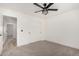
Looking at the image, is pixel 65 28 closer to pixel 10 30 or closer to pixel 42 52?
pixel 42 52

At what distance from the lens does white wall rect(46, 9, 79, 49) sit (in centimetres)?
381

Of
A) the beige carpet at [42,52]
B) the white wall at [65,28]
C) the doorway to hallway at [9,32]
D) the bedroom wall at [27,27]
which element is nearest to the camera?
the beige carpet at [42,52]

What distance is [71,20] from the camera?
403 cm

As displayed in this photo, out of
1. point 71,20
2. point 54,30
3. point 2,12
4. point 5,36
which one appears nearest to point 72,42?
point 71,20

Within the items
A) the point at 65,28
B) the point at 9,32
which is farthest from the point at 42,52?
the point at 65,28

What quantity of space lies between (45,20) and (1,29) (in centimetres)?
385

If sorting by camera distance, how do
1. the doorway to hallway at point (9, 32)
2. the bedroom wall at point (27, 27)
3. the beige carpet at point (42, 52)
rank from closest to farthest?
the beige carpet at point (42, 52) → the doorway to hallway at point (9, 32) → the bedroom wall at point (27, 27)

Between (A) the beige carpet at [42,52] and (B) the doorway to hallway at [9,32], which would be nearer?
(A) the beige carpet at [42,52]

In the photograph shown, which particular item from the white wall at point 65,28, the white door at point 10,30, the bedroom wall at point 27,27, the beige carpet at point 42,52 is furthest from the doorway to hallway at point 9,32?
the white wall at point 65,28

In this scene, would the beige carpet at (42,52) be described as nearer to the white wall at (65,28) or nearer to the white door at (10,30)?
the white wall at (65,28)

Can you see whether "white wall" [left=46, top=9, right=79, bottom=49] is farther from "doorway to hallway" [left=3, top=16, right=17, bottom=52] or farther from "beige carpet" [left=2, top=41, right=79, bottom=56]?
"doorway to hallway" [left=3, top=16, right=17, bottom=52]

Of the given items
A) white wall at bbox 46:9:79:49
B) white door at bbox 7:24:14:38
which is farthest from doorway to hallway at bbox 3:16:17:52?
white wall at bbox 46:9:79:49

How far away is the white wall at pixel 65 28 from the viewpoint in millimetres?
3815

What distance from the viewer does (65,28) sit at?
4.41 meters
